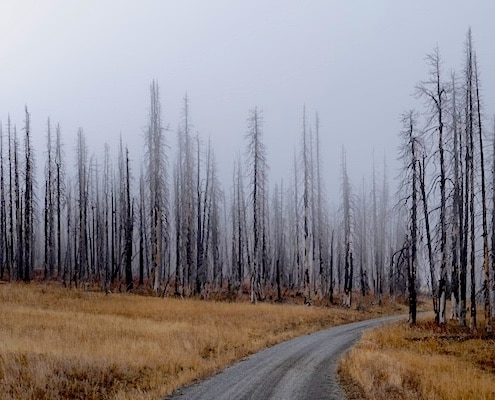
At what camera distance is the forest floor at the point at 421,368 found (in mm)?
11118

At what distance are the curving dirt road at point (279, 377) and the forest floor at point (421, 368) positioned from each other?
2.22 ft

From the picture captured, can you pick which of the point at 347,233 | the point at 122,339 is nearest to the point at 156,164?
the point at 347,233

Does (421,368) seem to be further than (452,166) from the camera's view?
No

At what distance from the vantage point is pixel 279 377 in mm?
13141

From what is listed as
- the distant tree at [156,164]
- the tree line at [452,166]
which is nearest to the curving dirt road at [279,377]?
the tree line at [452,166]

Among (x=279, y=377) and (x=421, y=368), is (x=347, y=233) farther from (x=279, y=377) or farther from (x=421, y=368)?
(x=279, y=377)

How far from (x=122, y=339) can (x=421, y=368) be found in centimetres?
1065

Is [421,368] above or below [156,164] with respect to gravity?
below

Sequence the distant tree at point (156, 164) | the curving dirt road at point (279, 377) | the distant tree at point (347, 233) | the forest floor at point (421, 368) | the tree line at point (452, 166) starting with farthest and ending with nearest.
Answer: the distant tree at point (347, 233)
the distant tree at point (156, 164)
the tree line at point (452, 166)
the curving dirt road at point (279, 377)
the forest floor at point (421, 368)

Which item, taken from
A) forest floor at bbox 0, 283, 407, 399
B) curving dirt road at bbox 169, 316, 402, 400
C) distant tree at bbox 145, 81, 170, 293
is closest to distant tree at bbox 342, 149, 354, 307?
forest floor at bbox 0, 283, 407, 399

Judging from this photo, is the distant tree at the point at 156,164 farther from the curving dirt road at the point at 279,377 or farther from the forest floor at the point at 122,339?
the curving dirt road at the point at 279,377

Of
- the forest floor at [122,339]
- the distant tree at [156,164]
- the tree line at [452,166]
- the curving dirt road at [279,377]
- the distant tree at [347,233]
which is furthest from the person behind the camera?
the distant tree at [347,233]

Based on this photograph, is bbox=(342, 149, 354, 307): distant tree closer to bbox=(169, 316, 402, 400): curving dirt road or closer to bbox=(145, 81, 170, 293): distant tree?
bbox=(145, 81, 170, 293): distant tree

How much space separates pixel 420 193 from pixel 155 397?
70.5 ft
